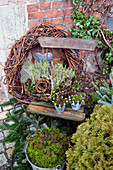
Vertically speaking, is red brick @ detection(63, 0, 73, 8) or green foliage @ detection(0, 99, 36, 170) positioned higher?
red brick @ detection(63, 0, 73, 8)

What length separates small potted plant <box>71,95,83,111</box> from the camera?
169 cm

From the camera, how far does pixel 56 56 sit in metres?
2.48

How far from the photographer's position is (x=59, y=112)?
177 cm

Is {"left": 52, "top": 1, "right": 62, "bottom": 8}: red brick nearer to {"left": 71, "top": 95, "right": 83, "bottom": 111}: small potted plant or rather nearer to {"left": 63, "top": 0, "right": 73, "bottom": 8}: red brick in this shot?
{"left": 63, "top": 0, "right": 73, "bottom": 8}: red brick

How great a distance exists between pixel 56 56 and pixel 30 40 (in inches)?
26.7

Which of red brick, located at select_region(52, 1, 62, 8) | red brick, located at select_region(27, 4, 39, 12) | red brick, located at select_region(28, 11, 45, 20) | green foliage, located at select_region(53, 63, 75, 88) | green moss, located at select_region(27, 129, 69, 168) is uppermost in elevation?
red brick, located at select_region(52, 1, 62, 8)

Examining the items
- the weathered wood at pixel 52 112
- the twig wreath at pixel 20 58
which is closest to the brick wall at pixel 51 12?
the twig wreath at pixel 20 58

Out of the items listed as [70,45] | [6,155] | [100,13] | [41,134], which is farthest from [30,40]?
[6,155]

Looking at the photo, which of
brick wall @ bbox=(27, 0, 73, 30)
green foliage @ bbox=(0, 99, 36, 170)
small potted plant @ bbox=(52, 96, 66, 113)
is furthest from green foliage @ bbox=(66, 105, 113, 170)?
brick wall @ bbox=(27, 0, 73, 30)

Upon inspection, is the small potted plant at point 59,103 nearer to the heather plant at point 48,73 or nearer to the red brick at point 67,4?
the heather plant at point 48,73

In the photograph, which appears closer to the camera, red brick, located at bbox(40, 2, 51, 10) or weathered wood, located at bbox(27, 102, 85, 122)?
weathered wood, located at bbox(27, 102, 85, 122)

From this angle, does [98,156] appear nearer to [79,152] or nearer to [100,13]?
[79,152]

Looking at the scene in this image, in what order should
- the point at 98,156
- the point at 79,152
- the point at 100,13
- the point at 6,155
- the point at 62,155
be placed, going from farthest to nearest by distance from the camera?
the point at 100,13, the point at 6,155, the point at 62,155, the point at 79,152, the point at 98,156

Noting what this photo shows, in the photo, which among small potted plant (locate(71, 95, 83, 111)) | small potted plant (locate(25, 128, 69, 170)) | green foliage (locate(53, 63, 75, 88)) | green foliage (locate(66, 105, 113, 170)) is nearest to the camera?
green foliage (locate(66, 105, 113, 170))
